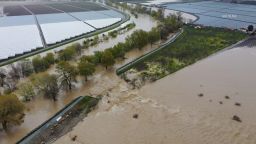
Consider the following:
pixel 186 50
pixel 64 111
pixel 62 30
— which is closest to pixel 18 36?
pixel 62 30

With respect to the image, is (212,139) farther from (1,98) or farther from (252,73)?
(1,98)

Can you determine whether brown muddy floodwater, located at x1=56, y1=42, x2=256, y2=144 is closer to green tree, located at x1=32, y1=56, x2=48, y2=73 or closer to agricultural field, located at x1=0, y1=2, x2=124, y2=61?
green tree, located at x1=32, y1=56, x2=48, y2=73

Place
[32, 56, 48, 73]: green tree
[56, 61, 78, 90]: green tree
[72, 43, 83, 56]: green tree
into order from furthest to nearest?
[72, 43, 83, 56]: green tree → [32, 56, 48, 73]: green tree → [56, 61, 78, 90]: green tree

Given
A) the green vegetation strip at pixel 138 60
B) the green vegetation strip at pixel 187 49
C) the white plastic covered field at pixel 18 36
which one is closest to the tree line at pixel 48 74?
the green vegetation strip at pixel 138 60

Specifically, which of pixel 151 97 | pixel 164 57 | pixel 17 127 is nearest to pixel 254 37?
pixel 164 57

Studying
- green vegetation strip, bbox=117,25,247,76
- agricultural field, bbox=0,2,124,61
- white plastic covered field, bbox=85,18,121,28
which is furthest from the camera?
white plastic covered field, bbox=85,18,121,28

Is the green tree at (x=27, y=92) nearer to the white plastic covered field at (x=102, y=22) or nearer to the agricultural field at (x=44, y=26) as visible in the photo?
the agricultural field at (x=44, y=26)

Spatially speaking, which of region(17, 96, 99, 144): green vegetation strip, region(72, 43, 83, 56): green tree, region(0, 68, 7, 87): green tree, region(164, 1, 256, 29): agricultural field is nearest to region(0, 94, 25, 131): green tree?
region(17, 96, 99, 144): green vegetation strip
